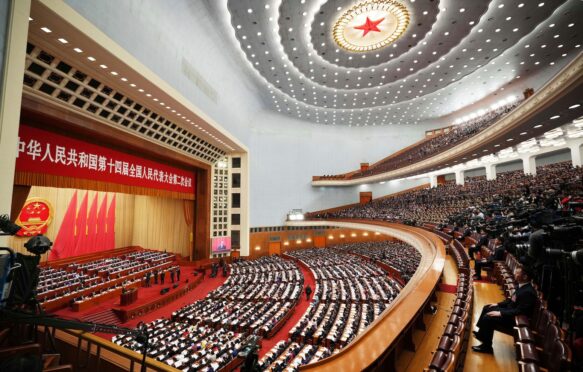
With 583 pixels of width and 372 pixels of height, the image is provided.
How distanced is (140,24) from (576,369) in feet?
34.0

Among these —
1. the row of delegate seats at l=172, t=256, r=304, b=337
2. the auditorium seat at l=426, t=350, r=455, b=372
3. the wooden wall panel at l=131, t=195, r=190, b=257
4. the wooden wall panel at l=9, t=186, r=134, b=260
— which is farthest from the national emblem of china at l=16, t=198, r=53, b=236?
the auditorium seat at l=426, t=350, r=455, b=372

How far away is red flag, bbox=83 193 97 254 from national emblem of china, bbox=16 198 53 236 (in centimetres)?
193

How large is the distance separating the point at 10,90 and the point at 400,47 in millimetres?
14317

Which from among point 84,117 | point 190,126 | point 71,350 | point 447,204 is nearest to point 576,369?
point 71,350

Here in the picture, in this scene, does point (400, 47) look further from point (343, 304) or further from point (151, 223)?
point (151, 223)

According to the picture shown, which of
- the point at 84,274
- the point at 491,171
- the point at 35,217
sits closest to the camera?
the point at 84,274

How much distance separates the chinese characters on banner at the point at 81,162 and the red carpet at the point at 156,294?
13.6ft

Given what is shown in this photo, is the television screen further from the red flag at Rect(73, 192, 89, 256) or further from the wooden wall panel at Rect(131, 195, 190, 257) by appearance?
the red flag at Rect(73, 192, 89, 256)

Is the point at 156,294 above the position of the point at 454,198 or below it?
below

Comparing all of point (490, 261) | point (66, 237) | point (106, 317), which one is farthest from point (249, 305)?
point (66, 237)

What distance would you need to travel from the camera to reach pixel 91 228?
1466cm

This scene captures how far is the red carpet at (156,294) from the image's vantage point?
8055 mm

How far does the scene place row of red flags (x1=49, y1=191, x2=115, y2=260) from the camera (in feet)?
43.1

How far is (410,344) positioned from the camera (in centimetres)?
238
